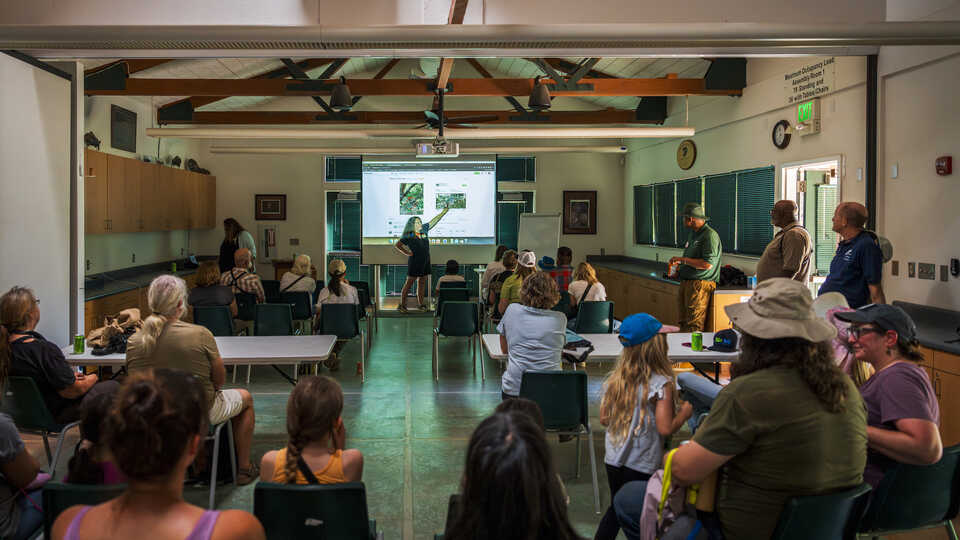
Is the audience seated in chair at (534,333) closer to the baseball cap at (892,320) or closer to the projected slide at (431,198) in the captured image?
the baseball cap at (892,320)

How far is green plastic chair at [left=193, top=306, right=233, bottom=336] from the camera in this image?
580 centimetres

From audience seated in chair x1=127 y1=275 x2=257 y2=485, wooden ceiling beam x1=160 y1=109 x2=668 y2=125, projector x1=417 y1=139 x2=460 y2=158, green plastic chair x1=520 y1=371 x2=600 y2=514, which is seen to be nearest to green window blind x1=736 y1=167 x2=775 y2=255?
wooden ceiling beam x1=160 y1=109 x2=668 y2=125

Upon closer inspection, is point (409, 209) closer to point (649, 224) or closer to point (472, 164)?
point (472, 164)

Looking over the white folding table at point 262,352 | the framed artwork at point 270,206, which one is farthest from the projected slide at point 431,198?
the white folding table at point 262,352

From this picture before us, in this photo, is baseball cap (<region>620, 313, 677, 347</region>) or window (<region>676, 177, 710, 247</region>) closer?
baseball cap (<region>620, 313, 677, 347</region>)

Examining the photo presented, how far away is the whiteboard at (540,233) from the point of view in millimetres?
11711

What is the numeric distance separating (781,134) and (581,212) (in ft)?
20.5

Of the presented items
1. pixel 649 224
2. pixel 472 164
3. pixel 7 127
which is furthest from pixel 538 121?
pixel 7 127

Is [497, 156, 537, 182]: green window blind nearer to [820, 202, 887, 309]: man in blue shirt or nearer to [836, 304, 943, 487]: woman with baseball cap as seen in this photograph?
[820, 202, 887, 309]: man in blue shirt

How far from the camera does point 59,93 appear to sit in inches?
217

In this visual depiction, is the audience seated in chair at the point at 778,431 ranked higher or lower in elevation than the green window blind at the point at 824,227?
lower

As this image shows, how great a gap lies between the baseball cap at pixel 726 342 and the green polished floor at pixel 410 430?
1024 mm

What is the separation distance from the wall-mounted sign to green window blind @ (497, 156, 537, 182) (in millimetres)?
6546

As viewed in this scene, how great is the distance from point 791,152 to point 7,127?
7026 mm
